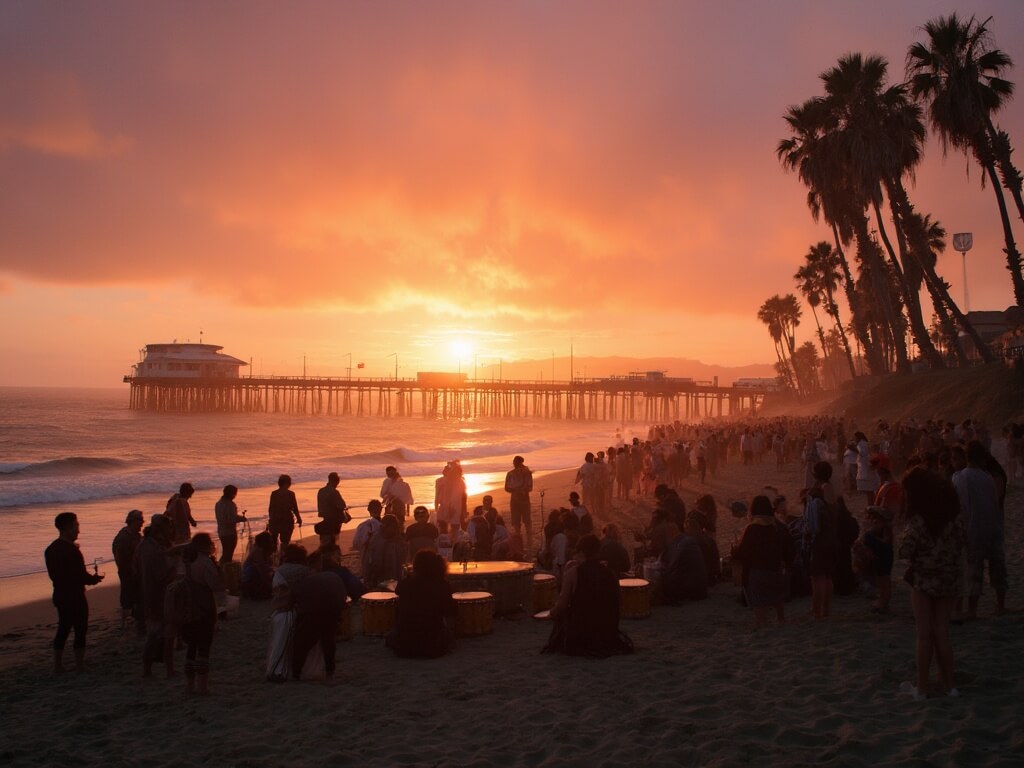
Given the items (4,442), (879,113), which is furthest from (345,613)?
(4,442)

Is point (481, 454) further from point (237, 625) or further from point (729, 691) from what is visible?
point (729, 691)

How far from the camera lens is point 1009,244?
25328mm

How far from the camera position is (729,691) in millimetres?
5656

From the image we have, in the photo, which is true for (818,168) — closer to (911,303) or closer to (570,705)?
(911,303)

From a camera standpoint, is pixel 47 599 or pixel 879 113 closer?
pixel 47 599

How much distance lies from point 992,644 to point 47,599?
11.6 metres

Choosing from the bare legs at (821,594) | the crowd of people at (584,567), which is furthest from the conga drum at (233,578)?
the bare legs at (821,594)

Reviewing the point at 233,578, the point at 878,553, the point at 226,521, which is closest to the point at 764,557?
the point at 878,553

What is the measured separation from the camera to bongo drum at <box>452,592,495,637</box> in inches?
305

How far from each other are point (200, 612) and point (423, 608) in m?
1.97

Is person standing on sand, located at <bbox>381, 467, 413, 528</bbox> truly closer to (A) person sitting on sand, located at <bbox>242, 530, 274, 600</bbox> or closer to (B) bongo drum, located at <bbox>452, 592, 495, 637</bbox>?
(A) person sitting on sand, located at <bbox>242, 530, 274, 600</bbox>

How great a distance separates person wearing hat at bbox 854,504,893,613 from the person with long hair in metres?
2.49

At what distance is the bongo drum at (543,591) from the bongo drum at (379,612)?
174 centimetres

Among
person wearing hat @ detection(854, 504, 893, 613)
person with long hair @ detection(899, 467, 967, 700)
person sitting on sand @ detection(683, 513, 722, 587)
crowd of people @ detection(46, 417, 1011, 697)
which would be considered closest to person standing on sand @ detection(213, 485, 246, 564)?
crowd of people @ detection(46, 417, 1011, 697)
